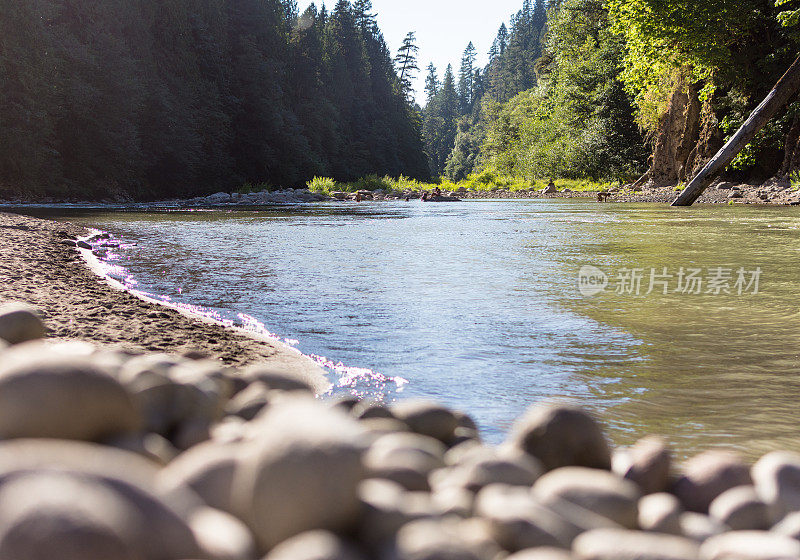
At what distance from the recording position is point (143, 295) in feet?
18.4

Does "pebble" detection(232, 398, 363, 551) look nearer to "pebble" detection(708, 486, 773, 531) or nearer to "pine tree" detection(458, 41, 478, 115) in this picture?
"pebble" detection(708, 486, 773, 531)

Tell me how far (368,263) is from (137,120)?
26.6 m

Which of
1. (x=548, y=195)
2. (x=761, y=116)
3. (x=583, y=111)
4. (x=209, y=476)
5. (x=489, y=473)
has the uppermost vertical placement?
(x=583, y=111)

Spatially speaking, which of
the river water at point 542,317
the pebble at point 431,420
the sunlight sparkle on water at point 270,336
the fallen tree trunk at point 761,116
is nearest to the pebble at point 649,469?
the river water at point 542,317

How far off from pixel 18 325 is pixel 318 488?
2.38 meters

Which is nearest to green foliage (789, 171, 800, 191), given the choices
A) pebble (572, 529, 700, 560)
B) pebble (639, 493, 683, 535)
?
pebble (639, 493, 683, 535)

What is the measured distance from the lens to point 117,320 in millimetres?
4328

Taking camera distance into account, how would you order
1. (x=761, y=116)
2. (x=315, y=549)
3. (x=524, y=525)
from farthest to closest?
1. (x=761, y=116)
2. (x=524, y=525)
3. (x=315, y=549)

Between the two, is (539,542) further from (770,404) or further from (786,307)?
(786,307)

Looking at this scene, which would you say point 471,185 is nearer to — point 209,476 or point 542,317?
point 542,317

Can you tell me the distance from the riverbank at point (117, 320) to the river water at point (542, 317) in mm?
269

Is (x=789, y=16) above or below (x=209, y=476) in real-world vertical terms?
above

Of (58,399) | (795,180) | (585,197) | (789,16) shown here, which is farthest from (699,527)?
(585,197)

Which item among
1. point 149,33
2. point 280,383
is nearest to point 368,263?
point 280,383
